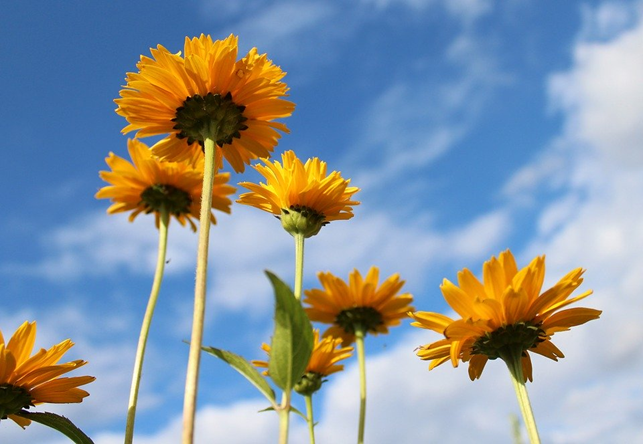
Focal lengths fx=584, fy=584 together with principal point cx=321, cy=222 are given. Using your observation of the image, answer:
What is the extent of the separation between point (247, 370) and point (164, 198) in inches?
91.1

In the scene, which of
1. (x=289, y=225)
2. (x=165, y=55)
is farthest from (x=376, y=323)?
(x=165, y=55)

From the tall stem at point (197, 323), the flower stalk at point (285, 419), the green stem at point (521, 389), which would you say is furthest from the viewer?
the green stem at point (521, 389)

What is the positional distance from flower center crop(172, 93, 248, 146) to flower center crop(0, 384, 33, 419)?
1.23 m

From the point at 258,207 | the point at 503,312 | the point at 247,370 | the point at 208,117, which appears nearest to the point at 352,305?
the point at 258,207

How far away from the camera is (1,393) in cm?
233

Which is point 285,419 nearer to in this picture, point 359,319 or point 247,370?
point 247,370

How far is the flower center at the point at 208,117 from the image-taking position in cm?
227

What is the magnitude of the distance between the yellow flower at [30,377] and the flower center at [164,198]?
53.2 inches

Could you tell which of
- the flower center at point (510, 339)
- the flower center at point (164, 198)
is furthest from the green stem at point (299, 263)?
the flower center at point (164, 198)

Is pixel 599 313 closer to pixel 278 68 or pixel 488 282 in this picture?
pixel 488 282

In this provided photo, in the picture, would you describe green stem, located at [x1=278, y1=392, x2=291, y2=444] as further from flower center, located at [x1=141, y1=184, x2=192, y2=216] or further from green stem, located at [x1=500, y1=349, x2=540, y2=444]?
flower center, located at [x1=141, y1=184, x2=192, y2=216]

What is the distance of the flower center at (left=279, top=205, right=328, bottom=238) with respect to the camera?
267cm

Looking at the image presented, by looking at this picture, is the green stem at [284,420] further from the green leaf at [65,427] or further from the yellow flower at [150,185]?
the yellow flower at [150,185]

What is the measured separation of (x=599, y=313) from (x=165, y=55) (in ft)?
6.31
